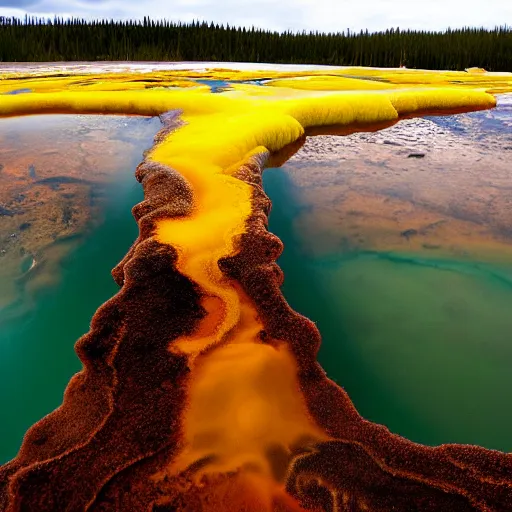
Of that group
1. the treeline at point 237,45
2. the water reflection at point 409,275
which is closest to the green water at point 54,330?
the water reflection at point 409,275

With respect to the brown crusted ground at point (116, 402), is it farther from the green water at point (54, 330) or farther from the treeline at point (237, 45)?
the treeline at point (237, 45)

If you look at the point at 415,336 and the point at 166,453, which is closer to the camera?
the point at 166,453

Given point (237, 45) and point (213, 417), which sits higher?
point (237, 45)

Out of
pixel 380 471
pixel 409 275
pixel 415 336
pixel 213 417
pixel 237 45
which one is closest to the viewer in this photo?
pixel 380 471

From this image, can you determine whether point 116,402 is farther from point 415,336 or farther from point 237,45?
point 237,45

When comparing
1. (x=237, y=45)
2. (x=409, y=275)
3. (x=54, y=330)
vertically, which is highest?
(x=237, y=45)

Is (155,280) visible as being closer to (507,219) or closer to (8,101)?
(507,219)

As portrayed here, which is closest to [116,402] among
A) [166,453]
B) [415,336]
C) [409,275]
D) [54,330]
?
[166,453]
